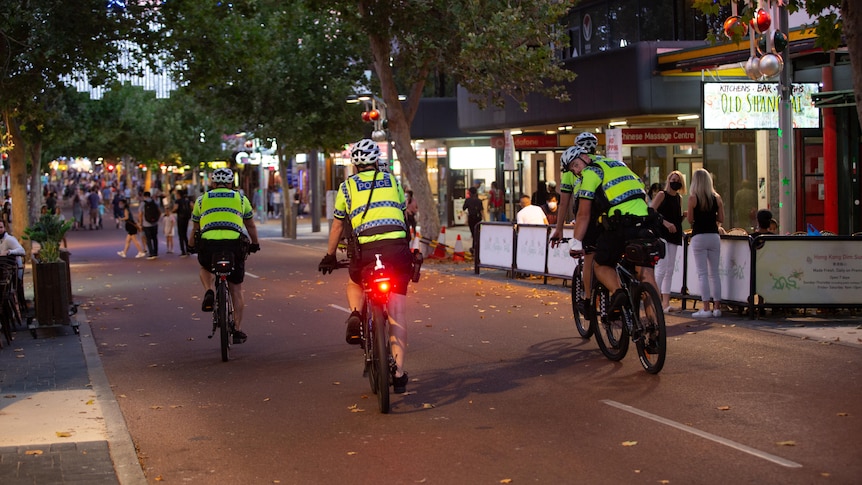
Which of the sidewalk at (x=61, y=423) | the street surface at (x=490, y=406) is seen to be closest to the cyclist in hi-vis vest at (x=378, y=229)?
the street surface at (x=490, y=406)

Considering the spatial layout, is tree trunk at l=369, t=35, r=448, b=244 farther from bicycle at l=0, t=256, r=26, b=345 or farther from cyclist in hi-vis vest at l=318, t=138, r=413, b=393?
cyclist in hi-vis vest at l=318, t=138, r=413, b=393

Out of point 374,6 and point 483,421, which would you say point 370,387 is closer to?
point 483,421

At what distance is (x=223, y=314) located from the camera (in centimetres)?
1140

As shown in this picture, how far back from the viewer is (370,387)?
973 cm

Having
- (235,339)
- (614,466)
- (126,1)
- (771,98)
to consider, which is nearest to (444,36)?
(126,1)

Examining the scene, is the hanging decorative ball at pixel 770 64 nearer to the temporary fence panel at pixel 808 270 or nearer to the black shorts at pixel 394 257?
the temporary fence panel at pixel 808 270

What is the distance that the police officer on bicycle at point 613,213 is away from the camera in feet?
33.9

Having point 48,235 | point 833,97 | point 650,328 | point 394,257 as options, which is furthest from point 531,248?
point 394,257

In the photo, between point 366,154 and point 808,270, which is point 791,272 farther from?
point 366,154

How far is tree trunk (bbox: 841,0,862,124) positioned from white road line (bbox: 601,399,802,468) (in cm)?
465

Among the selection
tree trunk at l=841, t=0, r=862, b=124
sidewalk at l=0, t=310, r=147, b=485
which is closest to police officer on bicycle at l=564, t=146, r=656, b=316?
tree trunk at l=841, t=0, r=862, b=124

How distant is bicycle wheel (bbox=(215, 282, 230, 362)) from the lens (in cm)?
1144

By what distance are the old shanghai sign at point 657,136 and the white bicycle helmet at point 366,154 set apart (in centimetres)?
1604

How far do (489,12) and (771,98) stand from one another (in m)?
8.02
